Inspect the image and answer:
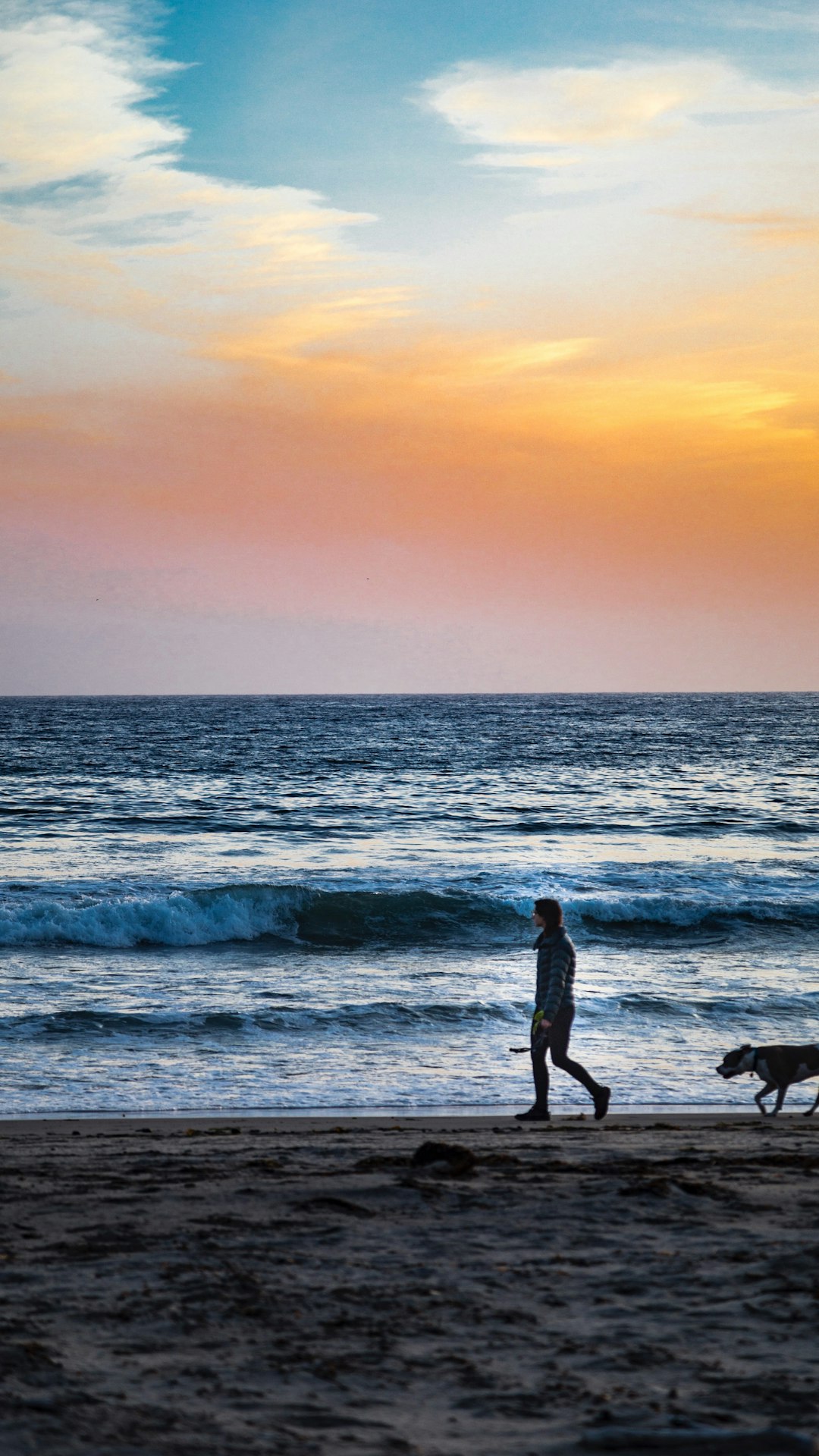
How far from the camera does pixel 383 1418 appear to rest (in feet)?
12.9

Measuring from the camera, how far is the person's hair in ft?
30.6

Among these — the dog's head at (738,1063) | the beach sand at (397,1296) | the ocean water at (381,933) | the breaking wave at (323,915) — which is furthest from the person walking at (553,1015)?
the breaking wave at (323,915)

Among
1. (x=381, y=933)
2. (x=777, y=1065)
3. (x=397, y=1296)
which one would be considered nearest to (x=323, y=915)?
(x=381, y=933)

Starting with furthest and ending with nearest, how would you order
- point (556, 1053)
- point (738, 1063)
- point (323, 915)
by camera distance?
point (323, 915) → point (738, 1063) → point (556, 1053)

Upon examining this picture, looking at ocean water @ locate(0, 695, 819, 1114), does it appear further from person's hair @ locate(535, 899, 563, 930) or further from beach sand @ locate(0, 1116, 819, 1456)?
beach sand @ locate(0, 1116, 819, 1456)

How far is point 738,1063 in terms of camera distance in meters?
9.82

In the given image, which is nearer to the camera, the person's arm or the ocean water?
the person's arm

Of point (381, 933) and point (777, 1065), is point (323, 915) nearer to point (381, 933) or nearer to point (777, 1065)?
point (381, 933)

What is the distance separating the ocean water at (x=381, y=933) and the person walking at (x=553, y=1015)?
3.12 ft

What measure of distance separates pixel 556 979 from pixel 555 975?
1.2 inches

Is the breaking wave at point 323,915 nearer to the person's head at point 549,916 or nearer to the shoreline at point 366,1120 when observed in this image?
the shoreline at point 366,1120

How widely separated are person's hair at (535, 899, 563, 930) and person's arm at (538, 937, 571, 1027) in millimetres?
134

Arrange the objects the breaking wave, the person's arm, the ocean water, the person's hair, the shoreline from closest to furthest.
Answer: the shoreline → the person's arm → the person's hair → the ocean water → the breaking wave

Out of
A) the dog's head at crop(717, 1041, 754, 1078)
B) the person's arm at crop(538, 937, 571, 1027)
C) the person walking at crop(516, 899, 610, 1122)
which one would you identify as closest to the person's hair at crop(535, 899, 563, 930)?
the person walking at crop(516, 899, 610, 1122)
